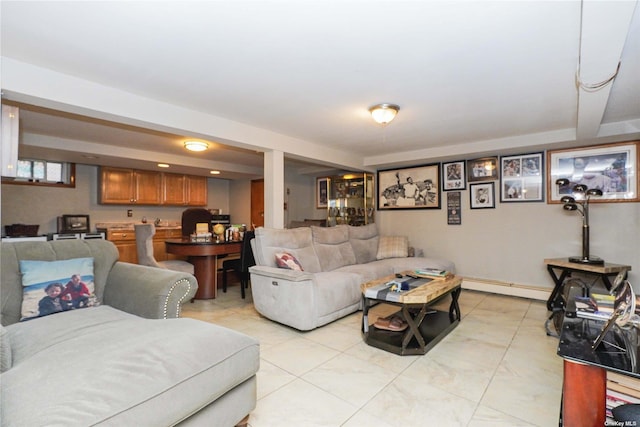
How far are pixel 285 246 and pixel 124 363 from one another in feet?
7.95

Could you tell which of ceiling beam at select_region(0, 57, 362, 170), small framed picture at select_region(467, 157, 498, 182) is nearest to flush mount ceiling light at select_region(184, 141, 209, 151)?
ceiling beam at select_region(0, 57, 362, 170)

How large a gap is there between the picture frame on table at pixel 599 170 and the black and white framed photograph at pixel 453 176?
1125 mm

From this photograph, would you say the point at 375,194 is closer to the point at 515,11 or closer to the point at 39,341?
the point at 515,11

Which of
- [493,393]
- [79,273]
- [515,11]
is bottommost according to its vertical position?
[493,393]

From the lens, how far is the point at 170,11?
161 cm

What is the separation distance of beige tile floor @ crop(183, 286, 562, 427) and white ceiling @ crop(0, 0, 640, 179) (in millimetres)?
2097

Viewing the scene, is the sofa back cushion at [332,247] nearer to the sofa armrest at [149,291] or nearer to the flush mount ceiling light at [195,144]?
the flush mount ceiling light at [195,144]

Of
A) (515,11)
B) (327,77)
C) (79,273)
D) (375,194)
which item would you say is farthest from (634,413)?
(375,194)

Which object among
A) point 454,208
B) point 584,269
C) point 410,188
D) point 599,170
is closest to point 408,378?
point 584,269

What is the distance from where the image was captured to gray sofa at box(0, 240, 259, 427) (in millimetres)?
1013

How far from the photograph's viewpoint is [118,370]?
116 cm

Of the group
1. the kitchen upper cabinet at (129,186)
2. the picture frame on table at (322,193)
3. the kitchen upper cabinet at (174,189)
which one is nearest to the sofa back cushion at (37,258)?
the kitchen upper cabinet at (129,186)

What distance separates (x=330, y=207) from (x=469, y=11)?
16.1 feet

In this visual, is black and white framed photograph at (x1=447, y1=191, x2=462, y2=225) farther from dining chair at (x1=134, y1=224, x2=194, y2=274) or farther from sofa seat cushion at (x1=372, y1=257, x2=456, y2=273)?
dining chair at (x1=134, y1=224, x2=194, y2=274)
